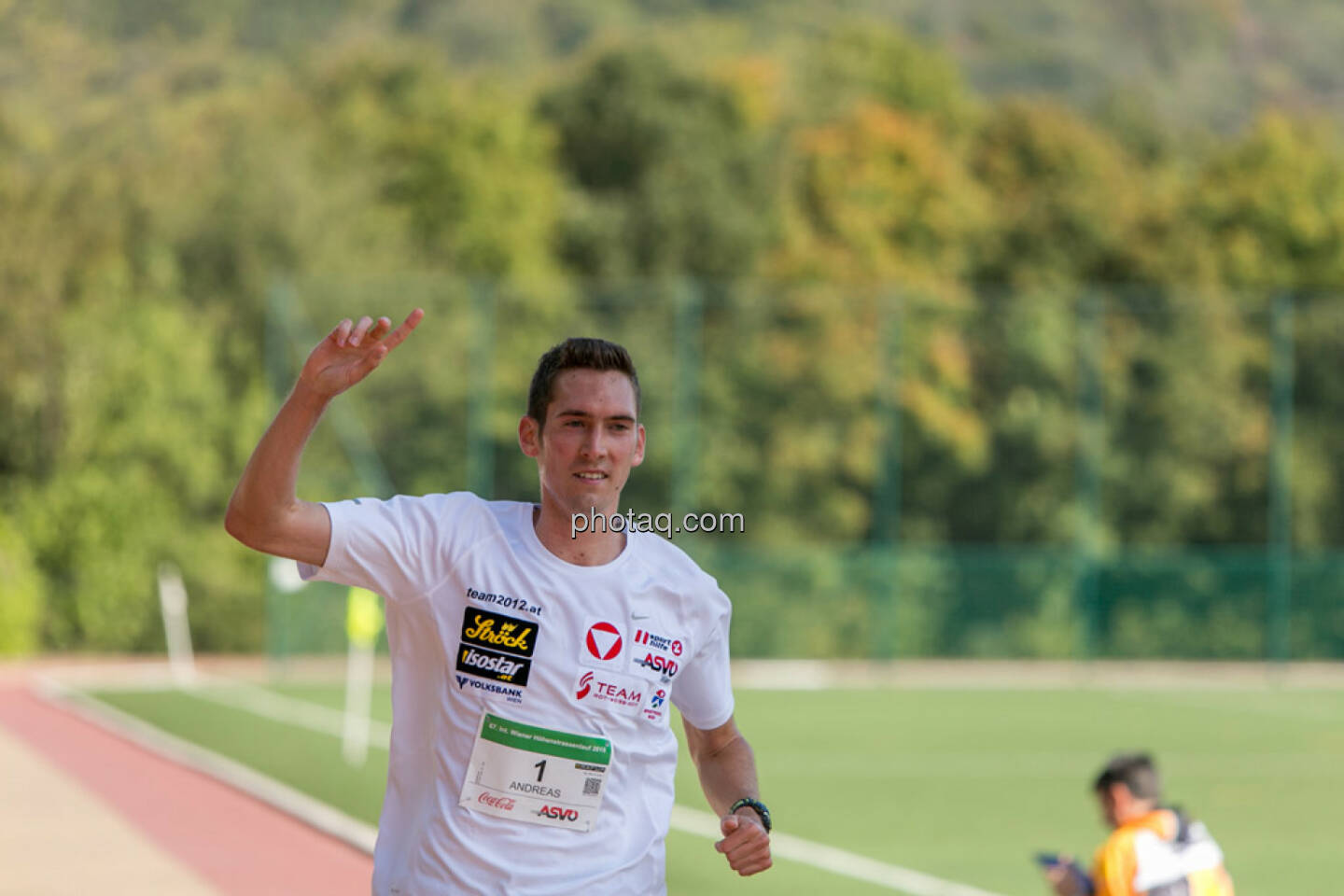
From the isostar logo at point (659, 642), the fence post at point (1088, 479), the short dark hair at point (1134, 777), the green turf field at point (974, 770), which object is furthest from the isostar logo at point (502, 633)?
the fence post at point (1088, 479)

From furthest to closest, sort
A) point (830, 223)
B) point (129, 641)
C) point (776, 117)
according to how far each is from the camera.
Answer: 1. point (776, 117)
2. point (830, 223)
3. point (129, 641)

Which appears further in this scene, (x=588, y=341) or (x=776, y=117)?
(x=776, y=117)

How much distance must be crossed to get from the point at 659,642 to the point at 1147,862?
9.77 ft

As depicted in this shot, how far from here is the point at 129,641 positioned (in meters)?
30.7

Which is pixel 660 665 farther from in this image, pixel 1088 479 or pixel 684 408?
pixel 1088 479

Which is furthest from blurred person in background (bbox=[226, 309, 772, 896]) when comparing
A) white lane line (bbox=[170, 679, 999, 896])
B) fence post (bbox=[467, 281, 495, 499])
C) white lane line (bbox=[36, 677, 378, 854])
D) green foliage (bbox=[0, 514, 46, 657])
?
green foliage (bbox=[0, 514, 46, 657])

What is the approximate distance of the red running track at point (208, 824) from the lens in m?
9.73

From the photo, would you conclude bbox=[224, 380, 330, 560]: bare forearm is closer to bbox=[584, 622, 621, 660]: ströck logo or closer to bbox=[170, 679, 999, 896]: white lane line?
bbox=[584, 622, 621, 660]: ströck logo

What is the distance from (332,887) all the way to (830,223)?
3627 cm

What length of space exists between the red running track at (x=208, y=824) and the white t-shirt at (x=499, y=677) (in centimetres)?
561

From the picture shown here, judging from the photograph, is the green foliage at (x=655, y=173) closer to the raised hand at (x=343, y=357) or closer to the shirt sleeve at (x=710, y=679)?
the shirt sleeve at (x=710, y=679)

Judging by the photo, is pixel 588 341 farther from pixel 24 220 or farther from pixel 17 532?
pixel 24 220

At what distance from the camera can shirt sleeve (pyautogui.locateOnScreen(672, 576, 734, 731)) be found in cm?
392

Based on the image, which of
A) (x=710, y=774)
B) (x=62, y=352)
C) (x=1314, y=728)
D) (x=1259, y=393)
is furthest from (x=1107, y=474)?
(x=710, y=774)
